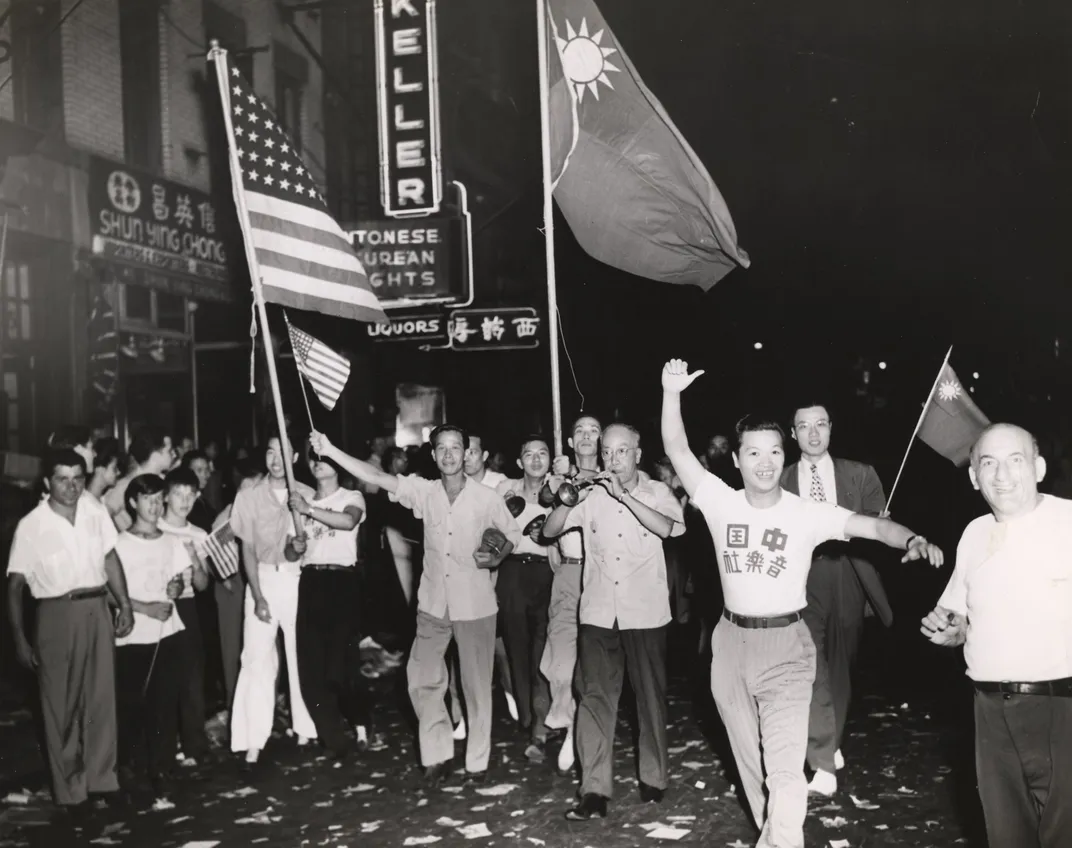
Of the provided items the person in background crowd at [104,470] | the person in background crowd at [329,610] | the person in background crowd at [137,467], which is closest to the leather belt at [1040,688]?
the person in background crowd at [329,610]

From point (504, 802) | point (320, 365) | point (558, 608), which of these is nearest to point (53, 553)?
point (320, 365)

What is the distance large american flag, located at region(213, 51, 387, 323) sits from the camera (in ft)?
25.9

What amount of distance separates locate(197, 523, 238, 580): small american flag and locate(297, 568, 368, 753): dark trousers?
64cm

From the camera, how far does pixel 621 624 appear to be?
7.07 meters

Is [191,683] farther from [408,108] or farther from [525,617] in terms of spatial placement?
[408,108]

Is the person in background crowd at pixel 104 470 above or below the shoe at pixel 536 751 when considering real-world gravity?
above

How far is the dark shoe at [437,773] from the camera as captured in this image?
7711 millimetres

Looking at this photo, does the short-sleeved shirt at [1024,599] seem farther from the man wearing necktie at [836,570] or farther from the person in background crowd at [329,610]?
the person in background crowd at [329,610]

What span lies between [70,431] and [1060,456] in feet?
34.3

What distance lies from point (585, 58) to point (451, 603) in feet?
13.3

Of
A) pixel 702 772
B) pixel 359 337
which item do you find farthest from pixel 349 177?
pixel 702 772

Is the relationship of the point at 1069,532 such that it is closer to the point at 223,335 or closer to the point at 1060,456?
the point at 1060,456

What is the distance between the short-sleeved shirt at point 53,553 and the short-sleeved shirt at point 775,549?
4.09 metres

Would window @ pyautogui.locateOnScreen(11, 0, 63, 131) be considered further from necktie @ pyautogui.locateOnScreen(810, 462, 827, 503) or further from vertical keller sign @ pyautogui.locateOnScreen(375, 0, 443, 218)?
necktie @ pyautogui.locateOnScreen(810, 462, 827, 503)
